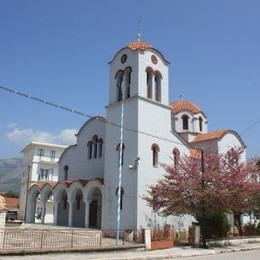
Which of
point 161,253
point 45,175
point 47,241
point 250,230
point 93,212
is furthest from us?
point 45,175

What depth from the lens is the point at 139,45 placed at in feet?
111

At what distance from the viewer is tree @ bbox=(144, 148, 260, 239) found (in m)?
26.7

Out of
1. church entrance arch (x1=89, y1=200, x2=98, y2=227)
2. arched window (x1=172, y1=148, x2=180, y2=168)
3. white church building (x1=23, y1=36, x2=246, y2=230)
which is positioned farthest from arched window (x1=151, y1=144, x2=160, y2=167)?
church entrance arch (x1=89, y1=200, x2=98, y2=227)

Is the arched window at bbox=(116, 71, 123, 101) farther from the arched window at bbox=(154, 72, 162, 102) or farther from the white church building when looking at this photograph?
the arched window at bbox=(154, 72, 162, 102)

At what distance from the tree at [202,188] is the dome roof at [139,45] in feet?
33.5

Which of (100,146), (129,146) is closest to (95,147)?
(100,146)

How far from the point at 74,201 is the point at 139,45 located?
15511 mm

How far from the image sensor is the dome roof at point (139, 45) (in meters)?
33.2

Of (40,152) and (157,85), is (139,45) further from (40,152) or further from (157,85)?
(40,152)

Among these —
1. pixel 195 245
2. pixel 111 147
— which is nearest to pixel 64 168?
pixel 111 147

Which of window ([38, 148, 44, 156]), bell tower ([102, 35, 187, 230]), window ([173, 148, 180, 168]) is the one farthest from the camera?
window ([38, 148, 44, 156])

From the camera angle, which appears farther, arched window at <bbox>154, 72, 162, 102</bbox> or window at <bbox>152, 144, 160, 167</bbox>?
arched window at <bbox>154, 72, 162, 102</bbox>

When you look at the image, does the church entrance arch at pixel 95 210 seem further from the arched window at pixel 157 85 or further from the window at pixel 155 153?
the arched window at pixel 157 85

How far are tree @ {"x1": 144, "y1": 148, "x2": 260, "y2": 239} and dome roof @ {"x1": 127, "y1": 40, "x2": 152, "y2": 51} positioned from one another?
10.2 m
